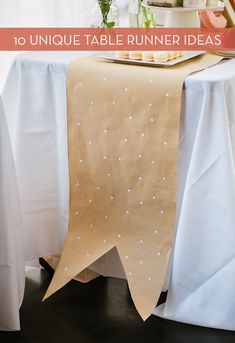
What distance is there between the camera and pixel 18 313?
1.72 m

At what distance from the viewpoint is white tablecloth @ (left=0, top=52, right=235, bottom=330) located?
5.20ft

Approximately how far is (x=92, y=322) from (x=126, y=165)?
17.6 inches

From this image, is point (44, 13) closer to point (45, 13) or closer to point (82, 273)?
point (45, 13)

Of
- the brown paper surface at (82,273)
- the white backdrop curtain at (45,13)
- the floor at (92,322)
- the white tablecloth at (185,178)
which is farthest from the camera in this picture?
the white backdrop curtain at (45,13)

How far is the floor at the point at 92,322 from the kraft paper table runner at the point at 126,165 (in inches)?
2.9

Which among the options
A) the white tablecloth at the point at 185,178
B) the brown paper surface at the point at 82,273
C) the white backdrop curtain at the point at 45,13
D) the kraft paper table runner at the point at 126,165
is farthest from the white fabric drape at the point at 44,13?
the brown paper surface at the point at 82,273

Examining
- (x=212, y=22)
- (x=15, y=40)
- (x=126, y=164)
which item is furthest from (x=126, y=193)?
(x=15, y=40)

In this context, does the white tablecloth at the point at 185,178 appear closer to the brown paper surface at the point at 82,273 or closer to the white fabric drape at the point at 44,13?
the brown paper surface at the point at 82,273

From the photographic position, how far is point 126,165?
66.5 inches

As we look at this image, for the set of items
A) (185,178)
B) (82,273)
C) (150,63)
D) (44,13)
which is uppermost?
(44,13)

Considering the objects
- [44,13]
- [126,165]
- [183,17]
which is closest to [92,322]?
[126,165]

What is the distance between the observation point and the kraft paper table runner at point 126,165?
5.31ft

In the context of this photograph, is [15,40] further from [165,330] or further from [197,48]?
[165,330]

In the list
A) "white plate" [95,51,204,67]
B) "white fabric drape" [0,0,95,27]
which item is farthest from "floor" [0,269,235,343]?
"white fabric drape" [0,0,95,27]
